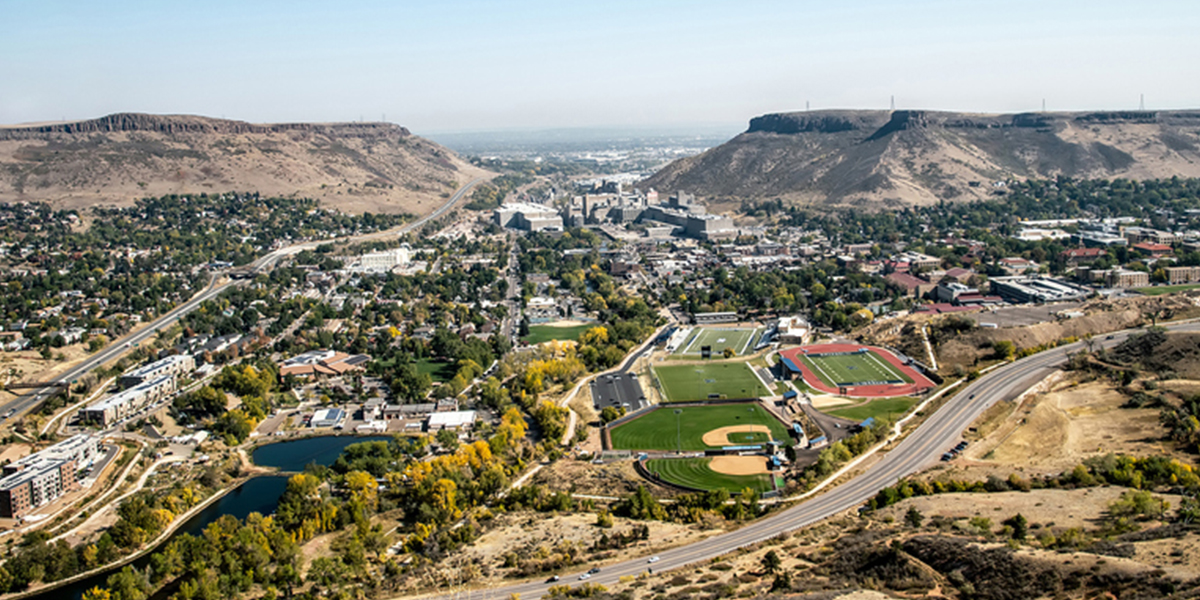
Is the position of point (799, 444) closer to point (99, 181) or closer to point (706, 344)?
point (706, 344)

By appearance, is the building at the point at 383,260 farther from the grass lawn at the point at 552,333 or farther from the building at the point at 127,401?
the building at the point at 127,401

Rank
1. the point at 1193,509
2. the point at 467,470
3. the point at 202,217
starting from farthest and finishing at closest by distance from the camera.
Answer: the point at 202,217 → the point at 467,470 → the point at 1193,509

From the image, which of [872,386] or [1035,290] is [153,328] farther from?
[1035,290]

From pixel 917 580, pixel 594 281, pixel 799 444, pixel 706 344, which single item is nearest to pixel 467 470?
pixel 799 444

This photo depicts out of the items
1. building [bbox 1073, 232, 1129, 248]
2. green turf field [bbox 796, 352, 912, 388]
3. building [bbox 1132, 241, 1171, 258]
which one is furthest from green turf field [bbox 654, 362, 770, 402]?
building [bbox 1073, 232, 1129, 248]

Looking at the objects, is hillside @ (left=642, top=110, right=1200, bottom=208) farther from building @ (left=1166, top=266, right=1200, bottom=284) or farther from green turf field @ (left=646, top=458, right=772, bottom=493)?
green turf field @ (left=646, top=458, right=772, bottom=493)

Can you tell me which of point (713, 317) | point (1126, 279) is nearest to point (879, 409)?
point (713, 317)

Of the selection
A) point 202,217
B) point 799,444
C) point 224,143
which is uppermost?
point 224,143

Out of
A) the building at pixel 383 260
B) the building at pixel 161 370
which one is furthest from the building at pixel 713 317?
the building at pixel 383 260
